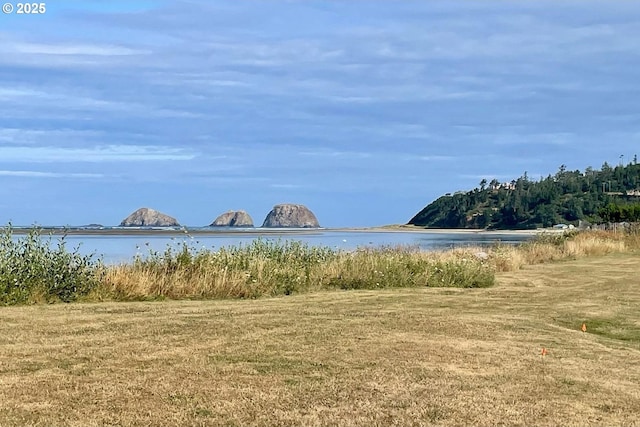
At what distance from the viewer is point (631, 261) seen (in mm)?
26781

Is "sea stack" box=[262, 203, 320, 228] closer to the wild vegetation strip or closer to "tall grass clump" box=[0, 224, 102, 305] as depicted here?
the wild vegetation strip

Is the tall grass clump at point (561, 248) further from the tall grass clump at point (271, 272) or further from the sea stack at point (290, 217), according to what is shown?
the sea stack at point (290, 217)

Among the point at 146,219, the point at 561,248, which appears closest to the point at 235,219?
the point at 146,219

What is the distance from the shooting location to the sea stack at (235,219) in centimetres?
13575

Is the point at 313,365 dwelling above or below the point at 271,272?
below

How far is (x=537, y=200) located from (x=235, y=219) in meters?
57.2

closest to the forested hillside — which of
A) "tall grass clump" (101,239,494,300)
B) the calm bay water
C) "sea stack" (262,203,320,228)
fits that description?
"sea stack" (262,203,320,228)

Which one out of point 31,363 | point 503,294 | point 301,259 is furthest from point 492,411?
point 301,259

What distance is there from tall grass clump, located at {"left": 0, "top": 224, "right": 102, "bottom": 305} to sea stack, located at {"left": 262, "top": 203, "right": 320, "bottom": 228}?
125m

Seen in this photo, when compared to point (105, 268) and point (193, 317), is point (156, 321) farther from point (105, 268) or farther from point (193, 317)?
point (105, 268)

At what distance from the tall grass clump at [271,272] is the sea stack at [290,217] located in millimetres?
120349

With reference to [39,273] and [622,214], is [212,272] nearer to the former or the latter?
[39,273]

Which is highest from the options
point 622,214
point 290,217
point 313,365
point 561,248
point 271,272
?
point 290,217

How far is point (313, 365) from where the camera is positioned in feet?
25.2
